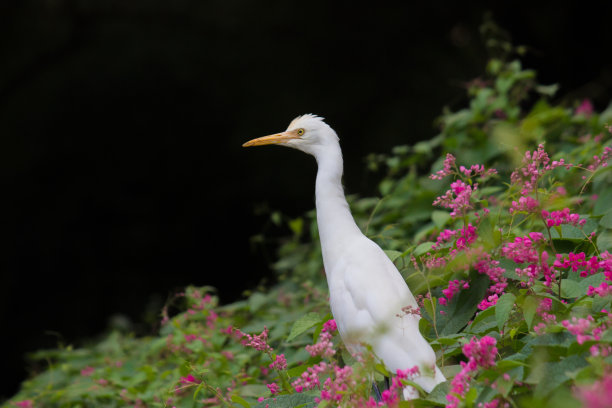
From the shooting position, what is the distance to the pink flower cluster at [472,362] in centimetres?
151

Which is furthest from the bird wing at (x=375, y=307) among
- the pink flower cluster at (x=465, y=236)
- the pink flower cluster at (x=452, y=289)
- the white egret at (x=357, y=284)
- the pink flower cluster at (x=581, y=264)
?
the pink flower cluster at (x=581, y=264)

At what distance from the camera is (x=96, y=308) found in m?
6.12

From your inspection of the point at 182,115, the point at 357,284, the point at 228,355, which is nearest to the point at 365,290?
the point at 357,284

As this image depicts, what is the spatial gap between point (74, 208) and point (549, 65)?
436cm

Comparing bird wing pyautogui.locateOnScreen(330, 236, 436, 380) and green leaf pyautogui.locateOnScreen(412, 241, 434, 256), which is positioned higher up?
green leaf pyautogui.locateOnScreen(412, 241, 434, 256)

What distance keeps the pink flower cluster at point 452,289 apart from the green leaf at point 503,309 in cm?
36

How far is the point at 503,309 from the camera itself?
68.7 inches

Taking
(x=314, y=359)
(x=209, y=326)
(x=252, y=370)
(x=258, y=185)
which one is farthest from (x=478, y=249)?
(x=258, y=185)

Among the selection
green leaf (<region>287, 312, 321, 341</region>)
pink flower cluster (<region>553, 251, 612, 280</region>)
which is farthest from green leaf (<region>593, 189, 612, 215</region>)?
green leaf (<region>287, 312, 321, 341</region>)

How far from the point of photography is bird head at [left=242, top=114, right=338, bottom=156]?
8.20 feet

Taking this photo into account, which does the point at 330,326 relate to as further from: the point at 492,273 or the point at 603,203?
the point at 603,203

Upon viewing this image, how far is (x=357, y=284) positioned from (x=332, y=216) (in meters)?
0.31

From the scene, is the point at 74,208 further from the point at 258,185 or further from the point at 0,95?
the point at 258,185

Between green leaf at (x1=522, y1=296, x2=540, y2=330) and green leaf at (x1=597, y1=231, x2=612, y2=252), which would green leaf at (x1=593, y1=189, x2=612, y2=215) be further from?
green leaf at (x1=522, y1=296, x2=540, y2=330)
